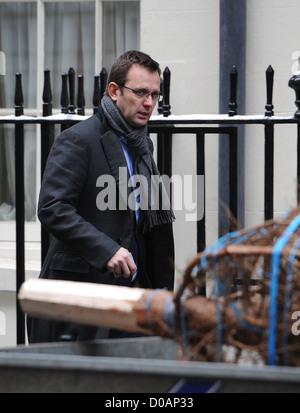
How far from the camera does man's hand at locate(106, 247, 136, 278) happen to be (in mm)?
3586

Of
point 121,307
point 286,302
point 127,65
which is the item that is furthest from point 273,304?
point 127,65

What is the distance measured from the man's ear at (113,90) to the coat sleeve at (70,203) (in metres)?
0.20

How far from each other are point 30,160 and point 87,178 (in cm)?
271

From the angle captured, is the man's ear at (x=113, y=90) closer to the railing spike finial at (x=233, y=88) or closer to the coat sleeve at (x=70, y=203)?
the coat sleeve at (x=70, y=203)

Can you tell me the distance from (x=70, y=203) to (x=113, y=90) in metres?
0.52

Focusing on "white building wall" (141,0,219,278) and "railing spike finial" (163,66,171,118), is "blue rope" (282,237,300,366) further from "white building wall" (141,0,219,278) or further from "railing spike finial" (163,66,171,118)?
"white building wall" (141,0,219,278)

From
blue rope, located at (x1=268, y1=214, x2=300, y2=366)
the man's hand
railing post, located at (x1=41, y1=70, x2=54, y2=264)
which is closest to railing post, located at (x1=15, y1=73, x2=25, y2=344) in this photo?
railing post, located at (x1=41, y1=70, x2=54, y2=264)

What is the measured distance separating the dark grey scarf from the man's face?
0.03 meters

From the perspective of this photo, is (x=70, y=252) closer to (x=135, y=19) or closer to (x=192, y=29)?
(x=192, y=29)

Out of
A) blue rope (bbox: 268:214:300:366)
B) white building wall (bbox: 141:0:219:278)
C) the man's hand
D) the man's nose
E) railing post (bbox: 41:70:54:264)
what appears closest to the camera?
blue rope (bbox: 268:214:300:366)

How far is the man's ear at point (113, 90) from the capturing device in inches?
153

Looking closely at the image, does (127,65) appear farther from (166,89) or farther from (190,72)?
(190,72)

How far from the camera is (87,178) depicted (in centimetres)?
381
